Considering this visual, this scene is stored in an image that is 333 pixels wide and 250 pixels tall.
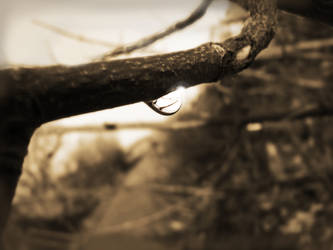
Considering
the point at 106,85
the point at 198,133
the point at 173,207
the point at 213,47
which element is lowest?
the point at 106,85

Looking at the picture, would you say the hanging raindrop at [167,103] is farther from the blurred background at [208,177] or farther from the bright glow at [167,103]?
the blurred background at [208,177]

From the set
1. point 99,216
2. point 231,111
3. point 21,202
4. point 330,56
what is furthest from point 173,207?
point 330,56

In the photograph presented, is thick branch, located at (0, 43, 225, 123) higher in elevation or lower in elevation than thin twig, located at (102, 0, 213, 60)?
lower

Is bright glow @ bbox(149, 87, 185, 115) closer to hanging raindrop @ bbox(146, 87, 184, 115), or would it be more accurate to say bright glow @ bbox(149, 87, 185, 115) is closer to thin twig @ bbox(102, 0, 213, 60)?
hanging raindrop @ bbox(146, 87, 184, 115)

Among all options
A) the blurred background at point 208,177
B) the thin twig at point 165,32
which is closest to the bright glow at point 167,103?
the thin twig at point 165,32

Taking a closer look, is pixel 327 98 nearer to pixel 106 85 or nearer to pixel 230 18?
pixel 230 18

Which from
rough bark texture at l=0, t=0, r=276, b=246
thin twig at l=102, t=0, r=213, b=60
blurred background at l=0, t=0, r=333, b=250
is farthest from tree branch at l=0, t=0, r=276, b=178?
blurred background at l=0, t=0, r=333, b=250
